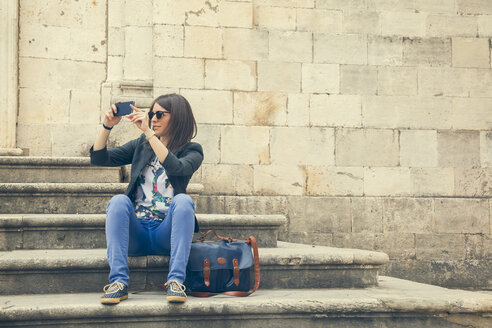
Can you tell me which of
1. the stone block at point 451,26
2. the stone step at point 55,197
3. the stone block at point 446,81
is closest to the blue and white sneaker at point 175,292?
the stone step at point 55,197

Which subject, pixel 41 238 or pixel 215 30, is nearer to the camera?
pixel 41 238

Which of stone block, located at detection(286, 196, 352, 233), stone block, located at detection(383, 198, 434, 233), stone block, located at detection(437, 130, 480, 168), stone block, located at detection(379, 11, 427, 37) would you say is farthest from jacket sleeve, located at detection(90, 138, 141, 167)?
stone block, located at detection(437, 130, 480, 168)

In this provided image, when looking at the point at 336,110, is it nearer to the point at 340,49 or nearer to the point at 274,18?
the point at 340,49

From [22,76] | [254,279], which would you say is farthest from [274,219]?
[22,76]

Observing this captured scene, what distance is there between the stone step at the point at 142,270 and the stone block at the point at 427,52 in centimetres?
288

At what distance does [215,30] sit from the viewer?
562cm

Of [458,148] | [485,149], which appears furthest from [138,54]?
[485,149]

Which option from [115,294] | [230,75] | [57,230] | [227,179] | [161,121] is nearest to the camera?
[115,294]

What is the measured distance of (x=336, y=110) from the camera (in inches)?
224

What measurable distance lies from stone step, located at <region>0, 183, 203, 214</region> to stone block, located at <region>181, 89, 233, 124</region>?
136 cm

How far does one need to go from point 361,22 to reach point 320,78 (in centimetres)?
77

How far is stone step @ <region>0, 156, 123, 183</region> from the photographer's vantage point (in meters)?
4.77

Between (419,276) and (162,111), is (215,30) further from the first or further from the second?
(419,276)

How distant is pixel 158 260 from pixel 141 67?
2808mm
